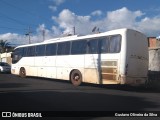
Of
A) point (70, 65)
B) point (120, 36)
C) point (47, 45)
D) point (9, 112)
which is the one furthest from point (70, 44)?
point (9, 112)

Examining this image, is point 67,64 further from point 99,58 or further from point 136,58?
point 136,58

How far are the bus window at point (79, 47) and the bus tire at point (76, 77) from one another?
1.26 meters

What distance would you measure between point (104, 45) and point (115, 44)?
0.92 metres

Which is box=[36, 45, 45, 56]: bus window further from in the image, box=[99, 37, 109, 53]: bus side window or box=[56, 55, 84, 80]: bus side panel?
box=[99, 37, 109, 53]: bus side window

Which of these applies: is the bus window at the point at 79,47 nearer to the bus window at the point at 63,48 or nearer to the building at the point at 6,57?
the bus window at the point at 63,48

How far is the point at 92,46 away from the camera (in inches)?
685

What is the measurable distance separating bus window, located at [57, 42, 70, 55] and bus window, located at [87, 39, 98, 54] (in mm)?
2297

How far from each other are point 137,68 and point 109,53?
175cm

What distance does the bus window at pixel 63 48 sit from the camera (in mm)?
19562

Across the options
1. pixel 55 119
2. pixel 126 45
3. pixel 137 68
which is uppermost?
pixel 126 45

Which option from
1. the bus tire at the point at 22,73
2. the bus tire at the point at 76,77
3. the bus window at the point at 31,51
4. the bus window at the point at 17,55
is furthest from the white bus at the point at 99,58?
the bus window at the point at 17,55

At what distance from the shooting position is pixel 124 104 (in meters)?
11.0

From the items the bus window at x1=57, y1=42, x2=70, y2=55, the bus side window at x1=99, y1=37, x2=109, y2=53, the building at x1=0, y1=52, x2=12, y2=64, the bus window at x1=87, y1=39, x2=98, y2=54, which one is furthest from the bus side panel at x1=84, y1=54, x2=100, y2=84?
the building at x1=0, y1=52, x2=12, y2=64

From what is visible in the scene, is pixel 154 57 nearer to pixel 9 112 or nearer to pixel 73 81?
pixel 73 81
